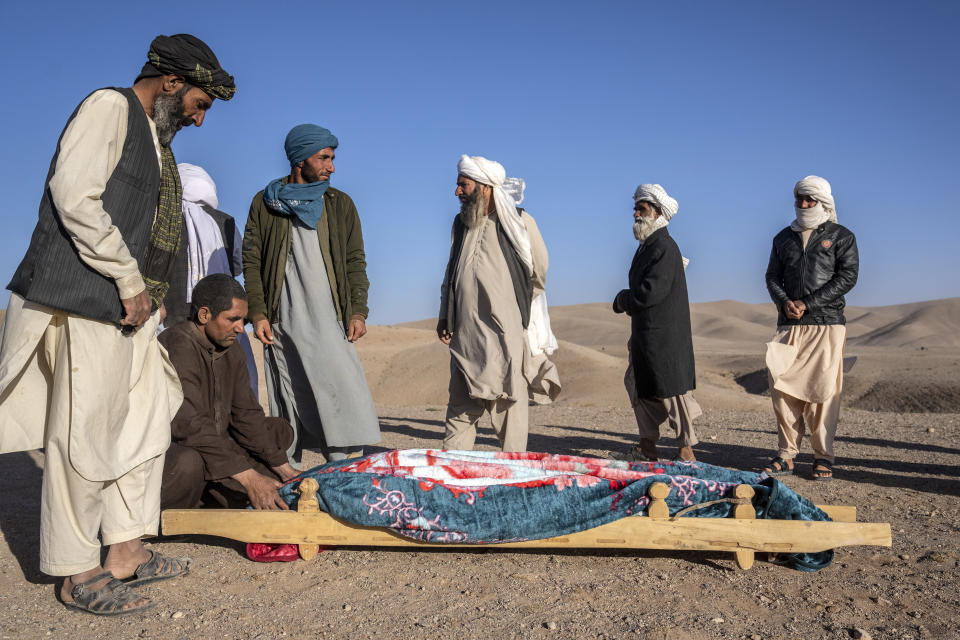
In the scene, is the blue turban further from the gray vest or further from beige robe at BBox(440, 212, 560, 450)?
the gray vest

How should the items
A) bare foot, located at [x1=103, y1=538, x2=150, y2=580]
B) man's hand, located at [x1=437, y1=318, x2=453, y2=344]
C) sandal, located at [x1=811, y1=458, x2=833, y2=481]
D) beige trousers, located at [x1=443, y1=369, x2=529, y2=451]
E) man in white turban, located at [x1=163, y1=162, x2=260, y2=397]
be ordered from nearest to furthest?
bare foot, located at [x1=103, y1=538, x2=150, y2=580] < man in white turban, located at [x1=163, y1=162, x2=260, y2=397] < beige trousers, located at [x1=443, y1=369, x2=529, y2=451] < man's hand, located at [x1=437, y1=318, x2=453, y2=344] < sandal, located at [x1=811, y1=458, x2=833, y2=481]

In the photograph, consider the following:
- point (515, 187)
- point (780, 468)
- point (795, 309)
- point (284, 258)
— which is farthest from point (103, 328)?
point (780, 468)

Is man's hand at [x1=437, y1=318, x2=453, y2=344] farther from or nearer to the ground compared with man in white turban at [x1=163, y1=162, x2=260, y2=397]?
nearer to the ground

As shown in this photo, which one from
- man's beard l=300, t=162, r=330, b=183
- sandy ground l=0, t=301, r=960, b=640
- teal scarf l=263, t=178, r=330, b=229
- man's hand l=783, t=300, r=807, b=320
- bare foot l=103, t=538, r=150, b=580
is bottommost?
sandy ground l=0, t=301, r=960, b=640

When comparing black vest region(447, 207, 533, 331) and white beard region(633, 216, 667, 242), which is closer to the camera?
black vest region(447, 207, 533, 331)

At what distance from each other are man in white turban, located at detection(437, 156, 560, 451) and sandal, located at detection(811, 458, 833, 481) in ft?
7.51

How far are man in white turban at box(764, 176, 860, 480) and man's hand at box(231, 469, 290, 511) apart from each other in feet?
12.6

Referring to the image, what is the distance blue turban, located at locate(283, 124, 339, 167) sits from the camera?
4.65 m

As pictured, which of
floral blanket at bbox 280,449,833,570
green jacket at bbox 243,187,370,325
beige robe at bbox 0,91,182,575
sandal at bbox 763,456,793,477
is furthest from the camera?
sandal at bbox 763,456,793,477

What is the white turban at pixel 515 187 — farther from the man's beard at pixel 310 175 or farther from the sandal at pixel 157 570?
the sandal at pixel 157 570

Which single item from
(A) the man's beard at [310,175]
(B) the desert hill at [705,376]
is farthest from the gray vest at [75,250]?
(B) the desert hill at [705,376]

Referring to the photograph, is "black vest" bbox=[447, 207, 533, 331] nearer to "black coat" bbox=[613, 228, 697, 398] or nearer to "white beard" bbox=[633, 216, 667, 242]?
"black coat" bbox=[613, 228, 697, 398]

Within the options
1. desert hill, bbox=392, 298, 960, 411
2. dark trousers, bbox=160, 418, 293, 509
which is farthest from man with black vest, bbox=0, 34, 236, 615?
desert hill, bbox=392, 298, 960, 411

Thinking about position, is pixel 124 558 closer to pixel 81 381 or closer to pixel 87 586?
pixel 87 586
